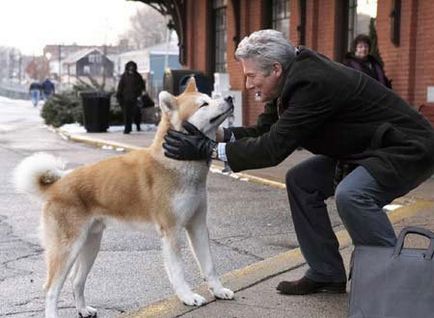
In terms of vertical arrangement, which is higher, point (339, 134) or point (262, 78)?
point (262, 78)

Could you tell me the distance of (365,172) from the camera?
3844 millimetres

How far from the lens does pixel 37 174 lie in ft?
14.4

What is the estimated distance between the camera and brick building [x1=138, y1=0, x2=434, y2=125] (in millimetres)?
10727

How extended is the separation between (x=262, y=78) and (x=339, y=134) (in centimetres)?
55

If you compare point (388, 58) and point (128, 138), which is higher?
point (388, 58)

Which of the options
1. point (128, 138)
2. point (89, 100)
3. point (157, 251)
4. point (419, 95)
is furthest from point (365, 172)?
point (89, 100)

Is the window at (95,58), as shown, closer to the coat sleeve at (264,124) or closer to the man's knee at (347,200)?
the coat sleeve at (264,124)

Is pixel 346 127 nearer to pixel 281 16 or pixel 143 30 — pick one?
pixel 281 16

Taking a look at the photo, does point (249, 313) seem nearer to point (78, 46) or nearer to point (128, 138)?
point (128, 138)

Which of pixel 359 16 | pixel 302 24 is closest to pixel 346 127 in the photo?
pixel 359 16

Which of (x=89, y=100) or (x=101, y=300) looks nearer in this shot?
(x=101, y=300)

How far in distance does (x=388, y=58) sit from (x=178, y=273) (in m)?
7.89

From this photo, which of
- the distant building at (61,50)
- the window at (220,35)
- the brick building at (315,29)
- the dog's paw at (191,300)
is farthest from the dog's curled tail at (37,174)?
the distant building at (61,50)

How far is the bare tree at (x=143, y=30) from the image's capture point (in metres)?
99.4
